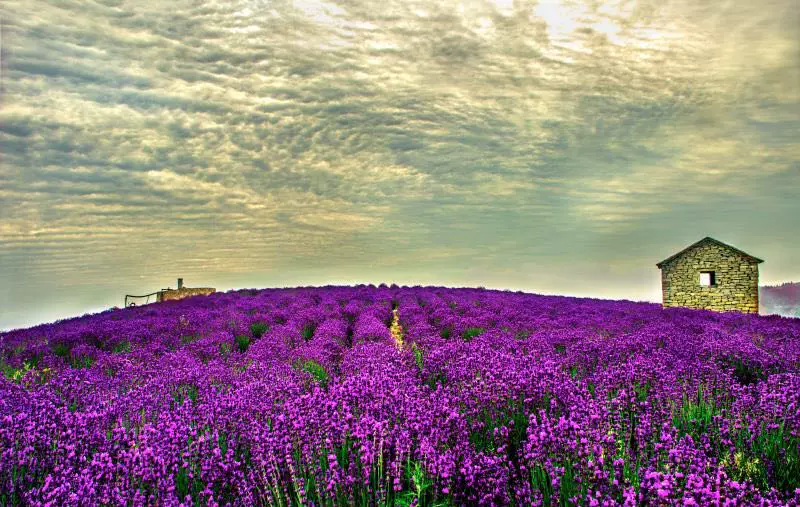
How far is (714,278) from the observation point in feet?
69.0

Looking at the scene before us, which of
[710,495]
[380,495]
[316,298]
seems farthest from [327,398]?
[316,298]

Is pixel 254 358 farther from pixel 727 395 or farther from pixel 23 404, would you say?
pixel 727 395

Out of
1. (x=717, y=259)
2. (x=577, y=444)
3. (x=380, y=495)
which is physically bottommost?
(x=380, y=495)

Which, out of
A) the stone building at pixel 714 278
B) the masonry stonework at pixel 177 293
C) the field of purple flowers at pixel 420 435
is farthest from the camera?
the masonry stonework at pixel 177 293

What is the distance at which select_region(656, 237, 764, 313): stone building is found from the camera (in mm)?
20484

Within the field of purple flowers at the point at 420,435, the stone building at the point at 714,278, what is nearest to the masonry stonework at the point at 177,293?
the field of purple flowers at the point at 420,435

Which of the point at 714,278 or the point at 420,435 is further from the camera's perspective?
the point at 714,278

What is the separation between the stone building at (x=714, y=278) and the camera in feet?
67.2

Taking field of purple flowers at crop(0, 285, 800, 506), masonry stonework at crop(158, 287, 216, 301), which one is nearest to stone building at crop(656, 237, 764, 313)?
field of purple flowers at crop(0, 285, 800, 506)

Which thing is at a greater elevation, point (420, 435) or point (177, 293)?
point (177, 293)

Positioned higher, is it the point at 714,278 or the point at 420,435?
the point at 714,278

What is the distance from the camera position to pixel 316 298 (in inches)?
639

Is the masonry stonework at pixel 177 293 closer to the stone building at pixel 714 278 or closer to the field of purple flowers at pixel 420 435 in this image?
the field of purple flowers at pixel 420 435

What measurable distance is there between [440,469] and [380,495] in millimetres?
299
